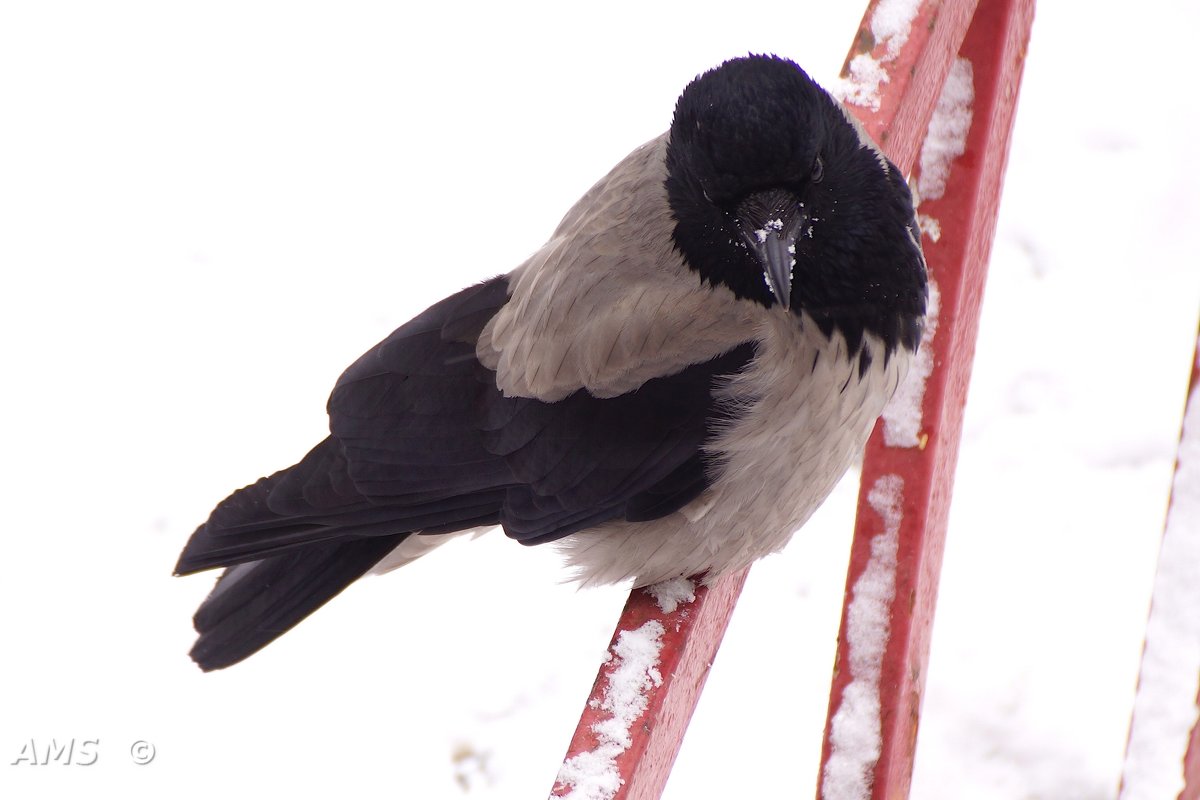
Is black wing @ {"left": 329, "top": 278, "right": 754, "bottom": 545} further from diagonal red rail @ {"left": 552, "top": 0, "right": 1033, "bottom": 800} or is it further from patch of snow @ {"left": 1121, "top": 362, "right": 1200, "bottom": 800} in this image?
patch of snow @ {"left": 1121, "top": 362, "right": 1200, "bottom": 800}

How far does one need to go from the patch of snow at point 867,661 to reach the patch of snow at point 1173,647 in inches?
25.9

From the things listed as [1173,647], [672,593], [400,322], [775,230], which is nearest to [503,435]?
[672,593]

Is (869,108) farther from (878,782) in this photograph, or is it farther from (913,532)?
(878,782)

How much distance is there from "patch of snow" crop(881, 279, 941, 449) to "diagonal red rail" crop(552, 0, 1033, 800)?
2cm

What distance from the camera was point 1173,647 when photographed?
11.6ft

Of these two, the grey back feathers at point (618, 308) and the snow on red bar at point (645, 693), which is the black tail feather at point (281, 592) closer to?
the grey back feathers at point (618, 308)

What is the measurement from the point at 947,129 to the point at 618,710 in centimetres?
185

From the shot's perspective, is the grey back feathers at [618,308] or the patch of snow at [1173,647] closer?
the grey back feathers at [618,308]

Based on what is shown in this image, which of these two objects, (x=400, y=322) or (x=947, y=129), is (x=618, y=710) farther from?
(x=400, y=322)

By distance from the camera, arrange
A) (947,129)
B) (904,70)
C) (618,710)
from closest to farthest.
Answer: (618,710)
(904,70)
(947,129)

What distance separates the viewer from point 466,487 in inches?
134

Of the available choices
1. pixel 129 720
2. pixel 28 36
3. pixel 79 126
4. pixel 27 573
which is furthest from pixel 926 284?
pixel 28 36

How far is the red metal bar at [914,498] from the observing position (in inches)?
140

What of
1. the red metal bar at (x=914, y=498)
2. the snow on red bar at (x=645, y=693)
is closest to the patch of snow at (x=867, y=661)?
the red metal bar at (x=914, y=498)
